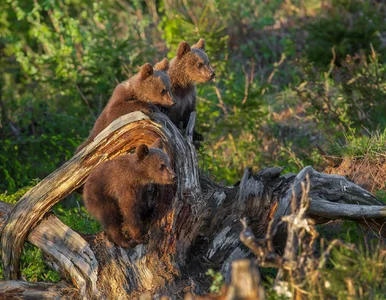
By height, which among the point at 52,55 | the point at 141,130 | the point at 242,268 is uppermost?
the point at 242,268

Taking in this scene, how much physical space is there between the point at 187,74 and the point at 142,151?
2691 millimetres

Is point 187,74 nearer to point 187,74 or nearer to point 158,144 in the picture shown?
point 187,74

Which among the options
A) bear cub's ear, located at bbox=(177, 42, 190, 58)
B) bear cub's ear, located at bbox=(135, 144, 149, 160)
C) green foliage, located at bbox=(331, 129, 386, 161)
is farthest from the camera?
bear cub's ear, located at bbox=(177, 42, 190, 58)

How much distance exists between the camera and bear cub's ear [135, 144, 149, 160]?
7103 millimetres

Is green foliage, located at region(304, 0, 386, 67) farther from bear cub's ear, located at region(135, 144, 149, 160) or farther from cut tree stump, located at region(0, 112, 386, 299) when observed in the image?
bear cub's ear, located at region(135, 144, 149, 160)

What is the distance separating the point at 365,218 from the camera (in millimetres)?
7250

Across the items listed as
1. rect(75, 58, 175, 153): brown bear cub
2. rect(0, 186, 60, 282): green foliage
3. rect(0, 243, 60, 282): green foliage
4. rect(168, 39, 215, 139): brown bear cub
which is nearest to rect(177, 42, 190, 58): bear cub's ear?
rect(168, 39, 215, 139): brown bear cub

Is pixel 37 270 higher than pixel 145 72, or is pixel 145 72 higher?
pixel 145 72

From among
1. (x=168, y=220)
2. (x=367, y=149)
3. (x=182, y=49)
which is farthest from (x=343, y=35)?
(x=168, y=220)

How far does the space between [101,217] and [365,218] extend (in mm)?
2396

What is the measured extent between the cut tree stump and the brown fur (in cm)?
166

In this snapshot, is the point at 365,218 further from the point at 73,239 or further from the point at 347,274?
the point at 73,239

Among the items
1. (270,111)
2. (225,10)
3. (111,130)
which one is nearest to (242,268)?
(111,130)

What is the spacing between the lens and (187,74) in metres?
9.62
